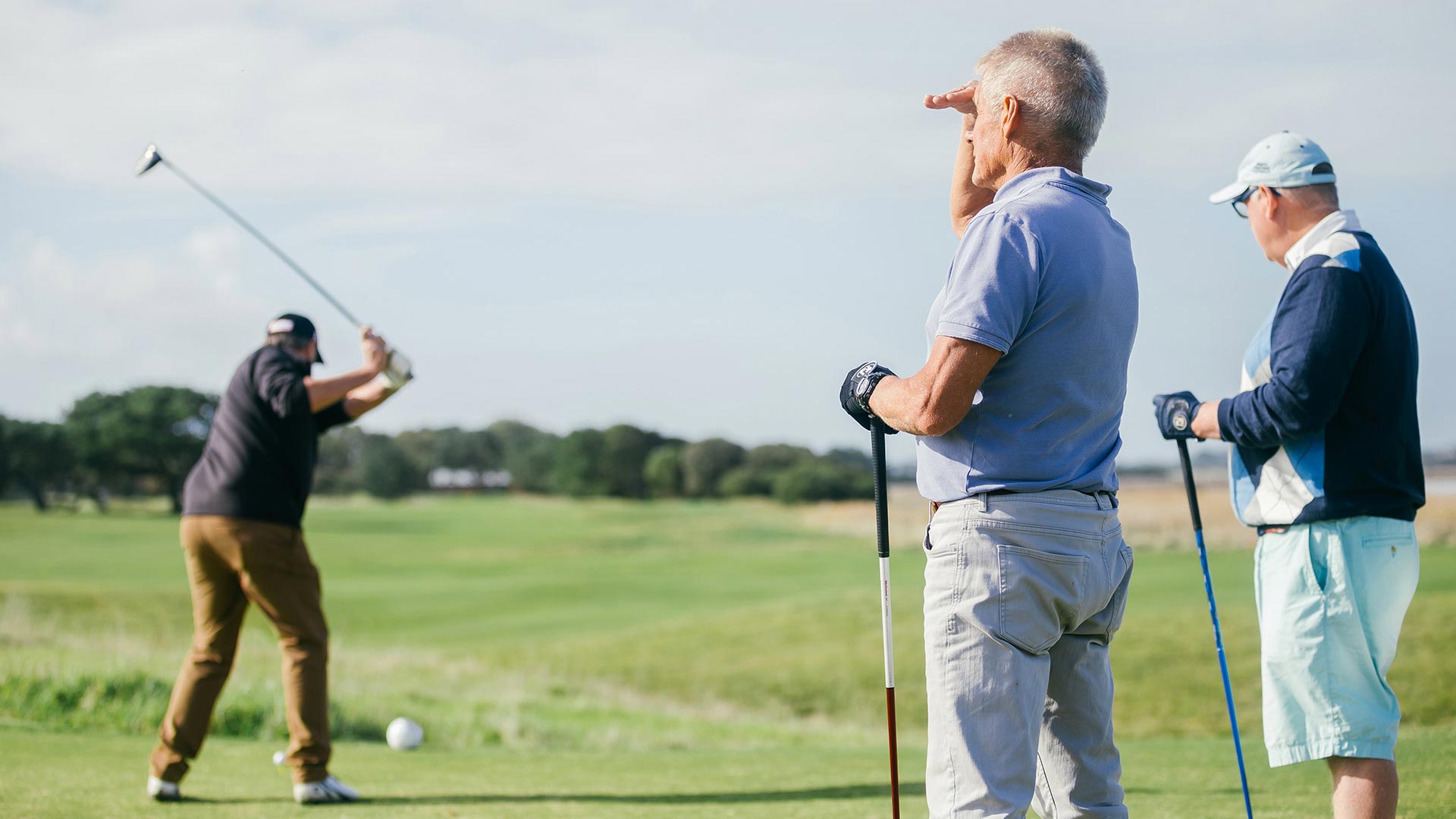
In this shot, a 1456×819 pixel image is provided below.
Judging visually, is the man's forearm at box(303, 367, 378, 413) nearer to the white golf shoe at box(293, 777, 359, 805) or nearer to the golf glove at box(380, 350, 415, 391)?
the golf glove at box(380, 350, 415, 391)

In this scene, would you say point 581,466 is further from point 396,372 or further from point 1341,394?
point 1341,394

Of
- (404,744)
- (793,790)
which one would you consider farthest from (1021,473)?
(404,744)

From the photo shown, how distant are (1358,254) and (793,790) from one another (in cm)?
298

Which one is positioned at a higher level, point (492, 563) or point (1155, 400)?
point (1155, 400)

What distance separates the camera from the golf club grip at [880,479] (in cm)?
264

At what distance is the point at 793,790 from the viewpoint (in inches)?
193

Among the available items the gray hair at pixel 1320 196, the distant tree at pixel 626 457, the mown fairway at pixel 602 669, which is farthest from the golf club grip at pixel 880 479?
the distant tree at pixel 626 457

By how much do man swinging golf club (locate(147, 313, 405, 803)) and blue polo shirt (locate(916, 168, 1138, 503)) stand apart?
3266 mm

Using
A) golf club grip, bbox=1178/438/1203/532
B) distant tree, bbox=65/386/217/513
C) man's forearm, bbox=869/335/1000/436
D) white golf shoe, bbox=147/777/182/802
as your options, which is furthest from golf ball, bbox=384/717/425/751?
distant tree, bbox=65/386/217/513

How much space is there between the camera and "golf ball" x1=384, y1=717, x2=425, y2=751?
6.75 meters

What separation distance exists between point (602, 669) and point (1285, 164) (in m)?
12.5

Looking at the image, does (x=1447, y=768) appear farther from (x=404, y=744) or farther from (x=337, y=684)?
(x=337, y=684)

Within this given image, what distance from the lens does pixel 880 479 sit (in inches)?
105

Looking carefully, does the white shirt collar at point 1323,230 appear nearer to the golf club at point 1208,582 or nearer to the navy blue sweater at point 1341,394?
the navy blue sweater at point 1341,394
